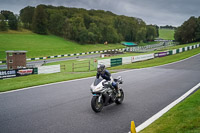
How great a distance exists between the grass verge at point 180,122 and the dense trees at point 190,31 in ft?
279

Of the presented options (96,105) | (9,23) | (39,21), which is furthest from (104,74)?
(39,21)

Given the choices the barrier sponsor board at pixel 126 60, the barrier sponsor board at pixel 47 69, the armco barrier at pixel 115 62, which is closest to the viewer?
the barrier sponsor board at pixel 47 69

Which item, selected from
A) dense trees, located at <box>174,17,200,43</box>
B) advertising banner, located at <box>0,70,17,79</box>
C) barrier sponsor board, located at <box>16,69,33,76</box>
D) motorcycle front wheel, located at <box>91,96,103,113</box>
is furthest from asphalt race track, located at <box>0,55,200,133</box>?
dense trees, located at <box>174,17,200,43</box>

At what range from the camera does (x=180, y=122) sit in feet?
19.6

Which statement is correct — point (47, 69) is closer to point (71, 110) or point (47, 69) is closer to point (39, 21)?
point (71, 110)

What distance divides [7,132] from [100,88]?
11.7 feet

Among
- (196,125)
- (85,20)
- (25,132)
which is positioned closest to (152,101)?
(196,125)

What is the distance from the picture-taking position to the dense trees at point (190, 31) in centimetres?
8219

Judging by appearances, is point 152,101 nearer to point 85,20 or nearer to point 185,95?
point 185,95

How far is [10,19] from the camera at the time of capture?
82.6 meters

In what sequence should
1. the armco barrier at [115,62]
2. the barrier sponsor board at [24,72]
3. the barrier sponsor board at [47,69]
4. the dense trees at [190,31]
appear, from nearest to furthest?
the barrier sponsor board at [24,72]
the barrier sponsor board at [47,69]
the armco barrier at [115,62]
the dense trees at [190,31]

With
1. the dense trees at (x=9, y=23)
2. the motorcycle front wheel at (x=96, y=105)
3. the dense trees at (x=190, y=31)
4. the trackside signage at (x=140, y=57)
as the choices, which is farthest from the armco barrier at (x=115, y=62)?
the dense trees at (x=9, y=23)

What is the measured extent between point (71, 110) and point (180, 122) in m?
4.21

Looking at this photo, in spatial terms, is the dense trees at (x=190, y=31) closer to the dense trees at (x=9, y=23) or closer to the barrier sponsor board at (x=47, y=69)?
the barrier sponsor board at (x=47, y=69)
